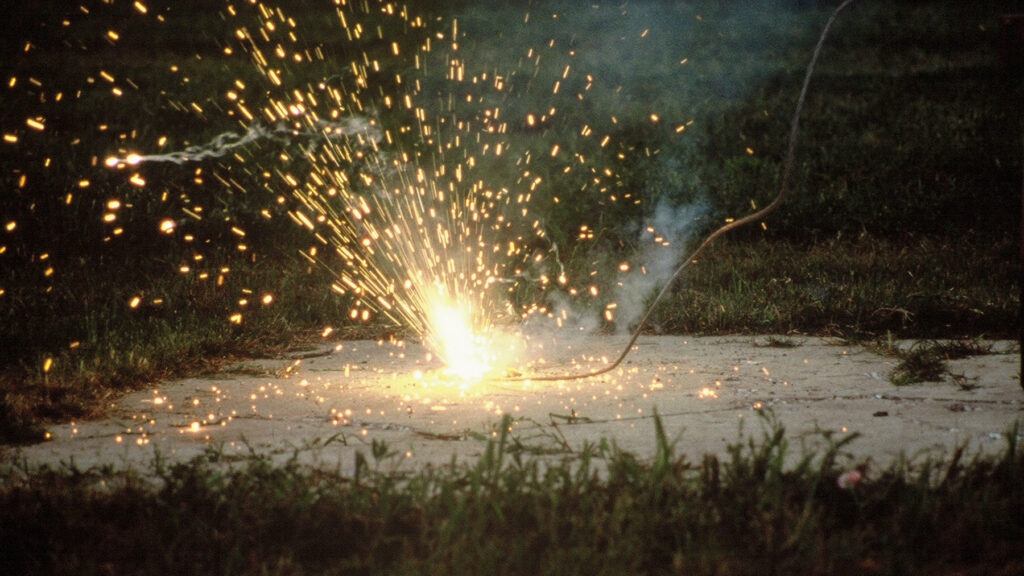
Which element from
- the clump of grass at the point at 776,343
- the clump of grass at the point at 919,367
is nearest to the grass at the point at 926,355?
the clump of grass at the point at 919,367

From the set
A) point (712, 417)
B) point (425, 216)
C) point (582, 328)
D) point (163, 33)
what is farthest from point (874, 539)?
point (163, 33)

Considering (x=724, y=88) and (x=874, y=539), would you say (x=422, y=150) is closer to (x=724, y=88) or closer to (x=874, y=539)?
(x=724, y=88)

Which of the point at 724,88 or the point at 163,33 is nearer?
the point at 724,88

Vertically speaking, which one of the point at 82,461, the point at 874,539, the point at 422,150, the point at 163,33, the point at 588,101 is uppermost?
the point at 163,33

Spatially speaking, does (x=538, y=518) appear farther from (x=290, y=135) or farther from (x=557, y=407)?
(x=290, y=135)

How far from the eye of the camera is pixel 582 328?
466 centimetres

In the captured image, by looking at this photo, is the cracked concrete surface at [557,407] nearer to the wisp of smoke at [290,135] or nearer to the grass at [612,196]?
the grass at [612,196]

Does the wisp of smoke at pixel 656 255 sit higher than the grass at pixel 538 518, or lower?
higher

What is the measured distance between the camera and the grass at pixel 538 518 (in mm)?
2172

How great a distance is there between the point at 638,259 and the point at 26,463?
370 centimetres

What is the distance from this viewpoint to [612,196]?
6965mm

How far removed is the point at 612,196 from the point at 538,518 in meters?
4.82

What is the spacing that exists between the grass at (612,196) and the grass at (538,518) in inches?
31.6

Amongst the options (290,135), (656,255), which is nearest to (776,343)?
(656,255)
